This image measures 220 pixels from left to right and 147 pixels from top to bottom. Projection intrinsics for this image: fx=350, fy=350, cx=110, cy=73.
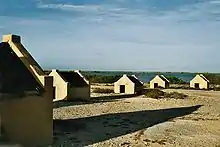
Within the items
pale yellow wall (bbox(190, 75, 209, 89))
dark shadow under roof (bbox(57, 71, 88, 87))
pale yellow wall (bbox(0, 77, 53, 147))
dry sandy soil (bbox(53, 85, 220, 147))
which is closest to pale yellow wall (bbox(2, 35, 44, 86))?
pale yellow wall (bbox(0, 77, 53, 147))

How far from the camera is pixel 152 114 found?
103 feet

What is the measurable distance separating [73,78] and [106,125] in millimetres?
16745

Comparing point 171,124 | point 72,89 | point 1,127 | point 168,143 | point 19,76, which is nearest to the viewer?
point 1,127

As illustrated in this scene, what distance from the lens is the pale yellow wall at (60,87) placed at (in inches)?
1494

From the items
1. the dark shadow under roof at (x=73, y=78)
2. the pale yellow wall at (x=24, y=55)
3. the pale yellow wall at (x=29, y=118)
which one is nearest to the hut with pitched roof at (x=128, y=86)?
the dark shadow under roof at (x=73, y=78)

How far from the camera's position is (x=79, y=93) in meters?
39.6

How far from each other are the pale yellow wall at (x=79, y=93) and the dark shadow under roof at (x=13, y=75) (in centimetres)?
2059

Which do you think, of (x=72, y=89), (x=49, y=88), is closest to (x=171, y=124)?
(x=49, y=88)

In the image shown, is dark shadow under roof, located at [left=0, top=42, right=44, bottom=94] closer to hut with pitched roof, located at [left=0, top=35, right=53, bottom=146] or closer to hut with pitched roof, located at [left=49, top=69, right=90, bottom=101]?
hut with pitched roof, located at [left=0, top=35, right=53, bottom=146]

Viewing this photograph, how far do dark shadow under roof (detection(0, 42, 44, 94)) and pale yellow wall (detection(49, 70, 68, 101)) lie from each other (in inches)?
768

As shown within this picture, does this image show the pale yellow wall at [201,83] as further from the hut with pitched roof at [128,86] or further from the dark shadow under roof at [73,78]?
the dark shadow under roof at [73,78]

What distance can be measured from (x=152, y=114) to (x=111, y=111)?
371 centimetres

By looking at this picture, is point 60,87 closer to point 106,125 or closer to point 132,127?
point 106,125

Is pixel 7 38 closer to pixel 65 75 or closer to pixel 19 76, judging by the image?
pixel 19 76
